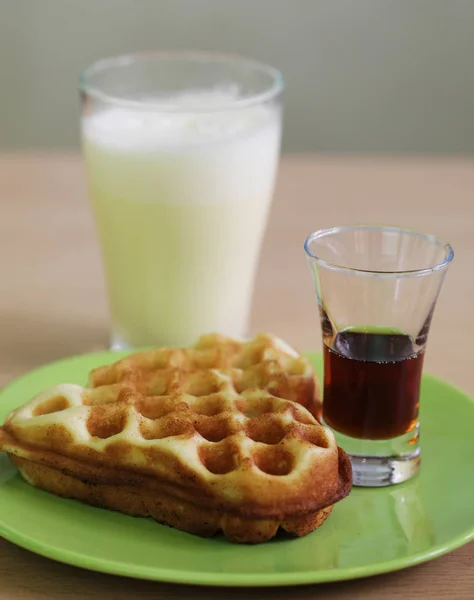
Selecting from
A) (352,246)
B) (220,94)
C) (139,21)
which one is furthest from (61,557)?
(139,21)

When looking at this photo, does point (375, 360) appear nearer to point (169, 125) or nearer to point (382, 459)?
point (382, 459)

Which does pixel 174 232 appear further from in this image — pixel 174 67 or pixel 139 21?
pixel 139 21

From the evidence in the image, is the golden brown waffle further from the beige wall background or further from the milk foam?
the beige wall background

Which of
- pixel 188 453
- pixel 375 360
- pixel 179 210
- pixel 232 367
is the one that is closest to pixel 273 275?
pixel 179 210

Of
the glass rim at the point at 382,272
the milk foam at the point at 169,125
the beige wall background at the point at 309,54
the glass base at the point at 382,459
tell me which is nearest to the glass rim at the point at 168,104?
the milk foam at the point at 169,125

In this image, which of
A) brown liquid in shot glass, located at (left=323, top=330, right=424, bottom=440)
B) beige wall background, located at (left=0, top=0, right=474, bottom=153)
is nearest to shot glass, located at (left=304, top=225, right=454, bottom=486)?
brown liquid in shot glass, located at (left=323, top=330, right=424, bottom=440)

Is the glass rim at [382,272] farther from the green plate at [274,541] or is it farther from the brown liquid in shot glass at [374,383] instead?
the green plate at [274,541]

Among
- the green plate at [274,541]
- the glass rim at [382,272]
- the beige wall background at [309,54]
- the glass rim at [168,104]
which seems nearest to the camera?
the green plate at [274,541]
